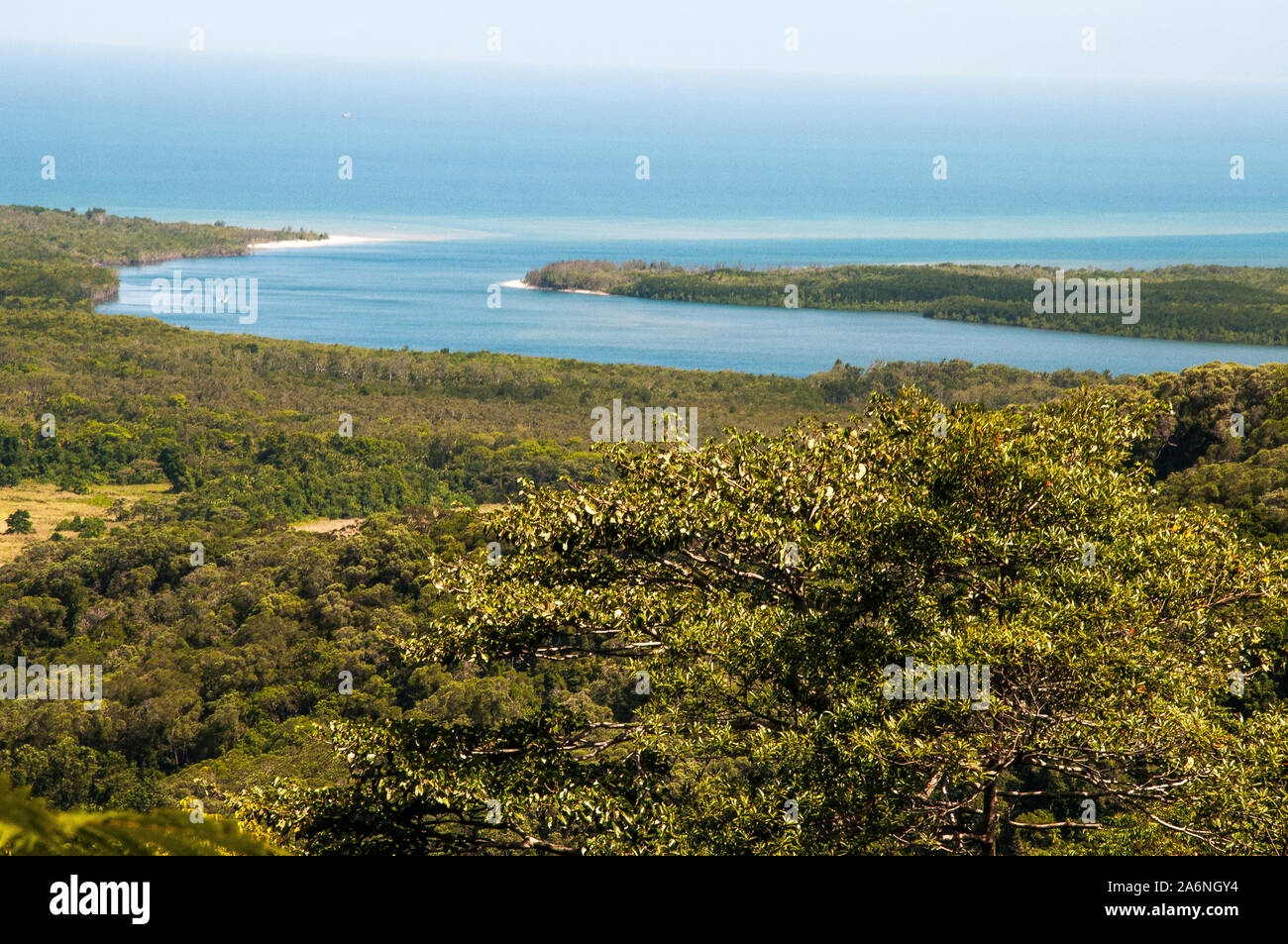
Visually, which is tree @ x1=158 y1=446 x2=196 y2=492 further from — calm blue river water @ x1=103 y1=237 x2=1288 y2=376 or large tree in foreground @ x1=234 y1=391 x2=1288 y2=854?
large tree in foreground @ x1=234 y1=391 x2=1288 y2=854

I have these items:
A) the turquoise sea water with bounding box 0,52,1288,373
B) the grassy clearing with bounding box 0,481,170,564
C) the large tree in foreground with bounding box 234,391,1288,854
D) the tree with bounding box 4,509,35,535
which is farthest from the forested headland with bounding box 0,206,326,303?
the large tree in foreground with bounding box 234,391,1288,854

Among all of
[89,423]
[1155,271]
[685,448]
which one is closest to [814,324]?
[1155,271]

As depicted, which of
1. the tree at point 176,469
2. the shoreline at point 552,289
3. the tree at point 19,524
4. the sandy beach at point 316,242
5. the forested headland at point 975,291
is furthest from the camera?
the sandy beach at point 316,242

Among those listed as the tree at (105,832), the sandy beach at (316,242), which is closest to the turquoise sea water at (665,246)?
the sandy beach at (316,242)

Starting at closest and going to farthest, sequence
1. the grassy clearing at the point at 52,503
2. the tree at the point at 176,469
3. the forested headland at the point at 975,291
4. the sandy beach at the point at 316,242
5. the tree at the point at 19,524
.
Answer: the grassy clearing at the point at 52,503 → the tree at the point at 19,524 → the tree at the point at 176,469 → the forested headland at the point at 975,291 → the sandy beach at the point at 316,242

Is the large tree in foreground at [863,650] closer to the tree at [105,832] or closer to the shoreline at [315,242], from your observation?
the tree at [105,832]
